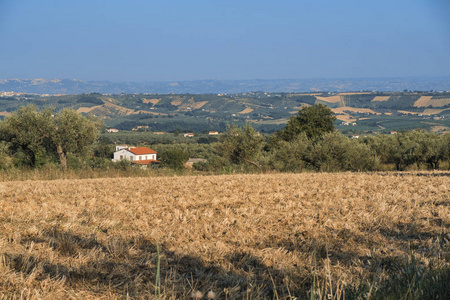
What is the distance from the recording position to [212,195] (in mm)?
9922

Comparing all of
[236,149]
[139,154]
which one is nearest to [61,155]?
[236,149]

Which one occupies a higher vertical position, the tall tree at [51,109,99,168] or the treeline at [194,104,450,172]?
the tall tree at [51,109,99,168]

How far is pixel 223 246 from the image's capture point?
527cm

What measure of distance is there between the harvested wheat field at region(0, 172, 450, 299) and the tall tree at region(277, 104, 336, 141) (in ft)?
125

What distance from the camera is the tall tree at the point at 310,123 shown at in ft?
155

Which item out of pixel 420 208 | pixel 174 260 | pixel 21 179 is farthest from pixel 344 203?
pixel 21 179

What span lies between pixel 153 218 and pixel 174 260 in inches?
93.3

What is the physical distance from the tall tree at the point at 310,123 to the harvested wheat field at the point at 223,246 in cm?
3801

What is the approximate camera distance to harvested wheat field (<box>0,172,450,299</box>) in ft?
12.5

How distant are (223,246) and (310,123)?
44043mm

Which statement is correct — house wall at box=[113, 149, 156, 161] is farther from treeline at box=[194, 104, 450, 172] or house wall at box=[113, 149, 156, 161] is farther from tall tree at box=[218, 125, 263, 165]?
tall tree at box=[218, 125, 263, 165]

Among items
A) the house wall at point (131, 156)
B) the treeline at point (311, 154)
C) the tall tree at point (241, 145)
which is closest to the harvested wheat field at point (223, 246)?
the treeline at point (311, 154)

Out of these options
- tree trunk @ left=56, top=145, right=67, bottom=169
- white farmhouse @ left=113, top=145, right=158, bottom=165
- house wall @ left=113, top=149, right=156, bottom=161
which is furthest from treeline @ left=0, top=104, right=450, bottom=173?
white farmhouse @ left=113, top=145, right=158, bottom=165

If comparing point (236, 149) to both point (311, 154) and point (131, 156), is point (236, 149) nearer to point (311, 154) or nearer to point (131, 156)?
point (311, 154)
